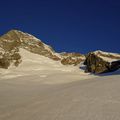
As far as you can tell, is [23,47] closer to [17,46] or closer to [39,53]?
[17,46]

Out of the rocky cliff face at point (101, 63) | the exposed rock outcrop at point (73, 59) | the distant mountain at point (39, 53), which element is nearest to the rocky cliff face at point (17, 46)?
the distant mountain at point (39, 53)

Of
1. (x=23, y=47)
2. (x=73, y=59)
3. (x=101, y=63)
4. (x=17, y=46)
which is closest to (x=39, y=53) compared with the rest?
(x=23, y=47)

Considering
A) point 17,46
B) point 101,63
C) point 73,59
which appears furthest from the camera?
point 73,59

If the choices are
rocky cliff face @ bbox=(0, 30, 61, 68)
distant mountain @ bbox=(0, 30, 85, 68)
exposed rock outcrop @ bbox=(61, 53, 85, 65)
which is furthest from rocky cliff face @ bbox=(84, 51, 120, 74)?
rocky cliff face @ bbox=(0, 30, 61, 68)

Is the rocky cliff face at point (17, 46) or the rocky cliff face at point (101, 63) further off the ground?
the rocky cliff face at point (17, 46)

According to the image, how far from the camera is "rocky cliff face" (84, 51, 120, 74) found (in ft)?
195

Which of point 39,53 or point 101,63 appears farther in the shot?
point 39,53

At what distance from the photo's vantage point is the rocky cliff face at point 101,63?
59406 mm

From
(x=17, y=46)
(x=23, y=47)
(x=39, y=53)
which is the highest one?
(x=17, y=46)

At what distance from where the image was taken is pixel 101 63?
6325 cm

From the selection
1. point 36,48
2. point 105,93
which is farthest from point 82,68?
point 105,93

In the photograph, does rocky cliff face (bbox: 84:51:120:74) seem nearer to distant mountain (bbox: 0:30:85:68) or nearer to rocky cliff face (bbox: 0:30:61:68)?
distant mountain (bbox: 0:30:85:68)

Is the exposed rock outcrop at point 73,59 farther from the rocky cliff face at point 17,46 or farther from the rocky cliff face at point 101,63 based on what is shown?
the rocky cliff face at point 101,63

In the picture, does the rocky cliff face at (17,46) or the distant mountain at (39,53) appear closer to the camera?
the distant mountain at (39,53)
